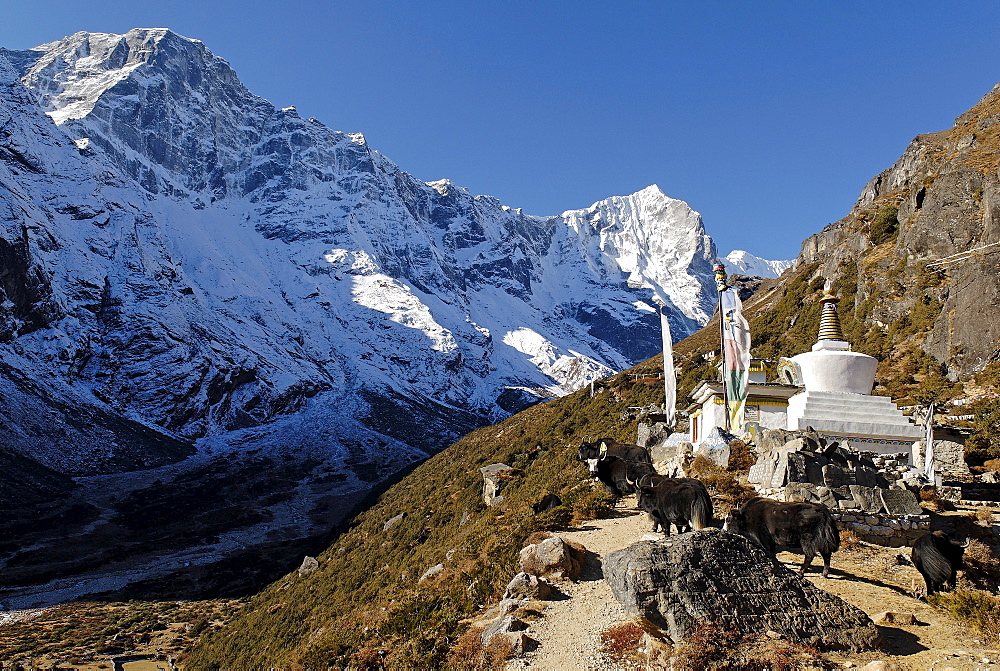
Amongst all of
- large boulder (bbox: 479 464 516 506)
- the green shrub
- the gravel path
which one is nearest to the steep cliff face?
the green shrub

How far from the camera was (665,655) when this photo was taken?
25.3ft

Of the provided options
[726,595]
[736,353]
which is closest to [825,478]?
[726,595]

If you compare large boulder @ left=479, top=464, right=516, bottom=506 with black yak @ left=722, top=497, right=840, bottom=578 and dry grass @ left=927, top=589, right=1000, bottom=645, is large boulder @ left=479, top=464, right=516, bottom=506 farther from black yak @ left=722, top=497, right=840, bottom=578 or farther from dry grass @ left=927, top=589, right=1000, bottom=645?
dry grass @ left=927, top=589, right=1000, bottom=645

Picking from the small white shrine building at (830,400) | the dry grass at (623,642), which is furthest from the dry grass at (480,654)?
the small white shrine building at (830,400)

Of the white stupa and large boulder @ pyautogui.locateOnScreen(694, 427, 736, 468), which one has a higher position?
the white stupa

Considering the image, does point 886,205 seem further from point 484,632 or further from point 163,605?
point 163,605

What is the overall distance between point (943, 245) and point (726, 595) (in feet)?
134

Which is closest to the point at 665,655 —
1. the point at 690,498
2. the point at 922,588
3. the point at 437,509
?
the point at 690,498

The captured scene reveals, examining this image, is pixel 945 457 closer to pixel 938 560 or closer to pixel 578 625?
pixel 938 560

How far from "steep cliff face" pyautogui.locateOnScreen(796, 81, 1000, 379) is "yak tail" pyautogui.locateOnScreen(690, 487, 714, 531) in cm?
2502

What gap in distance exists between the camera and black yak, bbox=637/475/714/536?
1180cm

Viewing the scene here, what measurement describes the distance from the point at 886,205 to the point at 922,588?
56.4m

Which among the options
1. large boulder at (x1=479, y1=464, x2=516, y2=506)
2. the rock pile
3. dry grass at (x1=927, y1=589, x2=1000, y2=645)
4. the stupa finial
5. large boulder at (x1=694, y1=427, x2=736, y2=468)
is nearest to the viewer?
dry grass at (x1=927, y1=589, x2=1000, y2=645)

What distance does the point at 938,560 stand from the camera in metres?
9.87
